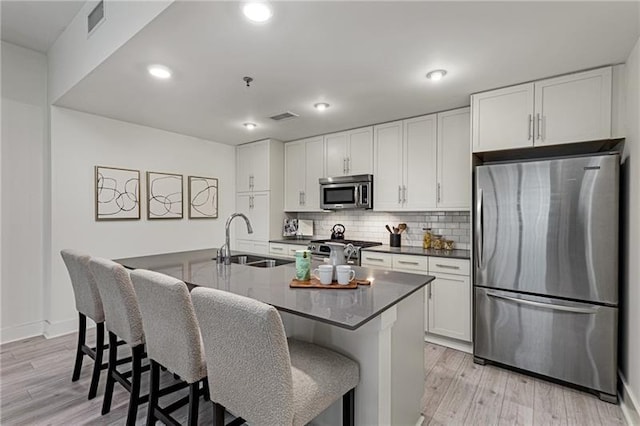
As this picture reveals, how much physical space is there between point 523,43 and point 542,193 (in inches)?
42.7

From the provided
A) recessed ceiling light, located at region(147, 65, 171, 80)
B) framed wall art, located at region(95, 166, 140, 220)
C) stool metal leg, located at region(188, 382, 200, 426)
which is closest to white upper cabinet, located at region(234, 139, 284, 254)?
framed wall art, located at region(95, 166, 140, 220)

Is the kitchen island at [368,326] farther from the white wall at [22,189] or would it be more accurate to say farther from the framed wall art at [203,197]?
the framed wall art at [203,197]

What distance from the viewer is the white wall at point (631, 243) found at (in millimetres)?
1956

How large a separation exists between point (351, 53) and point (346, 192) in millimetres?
2102

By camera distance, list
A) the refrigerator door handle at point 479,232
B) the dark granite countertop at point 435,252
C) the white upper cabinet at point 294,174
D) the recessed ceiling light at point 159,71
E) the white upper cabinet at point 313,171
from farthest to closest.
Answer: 1. the white upper cabinet at point 294,174
2. the white upper cabinet at point 313,171
3. the dark granite countertop at point 435,252
4. the refrigerator door handle at point 479,232
5. the recessed ceiling light at point 159,71

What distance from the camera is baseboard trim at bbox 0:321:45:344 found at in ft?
10.4

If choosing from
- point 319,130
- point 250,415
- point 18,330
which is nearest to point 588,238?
point 250,415

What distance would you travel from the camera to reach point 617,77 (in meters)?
2.29

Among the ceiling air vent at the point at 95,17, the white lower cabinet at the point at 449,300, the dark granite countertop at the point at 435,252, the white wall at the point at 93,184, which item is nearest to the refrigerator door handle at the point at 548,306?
the white lower cabinet at the point at 449,300

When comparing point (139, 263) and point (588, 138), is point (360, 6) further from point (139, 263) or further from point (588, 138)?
point (139, 263)

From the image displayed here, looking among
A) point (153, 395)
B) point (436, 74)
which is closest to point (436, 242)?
point (436, 74)

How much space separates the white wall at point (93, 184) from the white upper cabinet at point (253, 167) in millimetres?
535

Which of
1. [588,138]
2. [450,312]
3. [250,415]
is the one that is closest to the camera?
[250,415]

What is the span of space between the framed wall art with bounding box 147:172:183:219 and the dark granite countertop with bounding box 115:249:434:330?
5.35 feet
